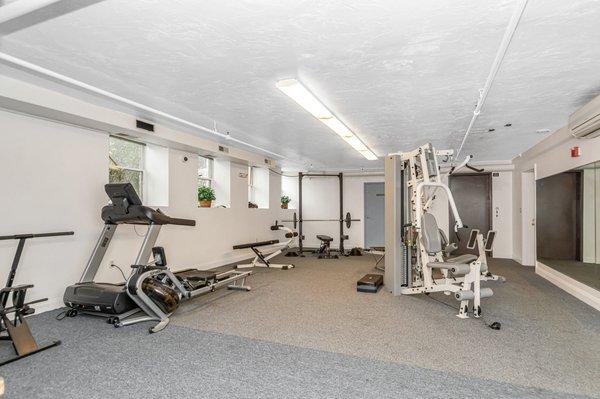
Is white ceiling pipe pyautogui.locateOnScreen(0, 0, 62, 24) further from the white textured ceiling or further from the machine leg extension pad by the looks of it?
the machine leg extension pad

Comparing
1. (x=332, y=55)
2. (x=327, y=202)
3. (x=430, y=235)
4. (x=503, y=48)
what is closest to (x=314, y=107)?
(x=332, y=55)

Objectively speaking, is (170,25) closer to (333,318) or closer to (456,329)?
(333,318)

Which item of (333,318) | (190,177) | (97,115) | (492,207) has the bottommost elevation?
(333,318)

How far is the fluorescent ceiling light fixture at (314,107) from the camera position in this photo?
118 inches

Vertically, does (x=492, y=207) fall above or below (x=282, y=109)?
below

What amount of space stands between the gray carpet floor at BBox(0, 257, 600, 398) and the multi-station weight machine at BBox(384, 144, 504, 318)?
0.32m

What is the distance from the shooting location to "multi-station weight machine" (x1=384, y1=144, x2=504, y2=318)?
381 centimetres

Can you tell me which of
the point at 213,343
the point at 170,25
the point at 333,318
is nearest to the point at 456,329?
the point at 333,318

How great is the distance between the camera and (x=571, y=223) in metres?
4.82

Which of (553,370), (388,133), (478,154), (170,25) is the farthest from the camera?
(478,154)

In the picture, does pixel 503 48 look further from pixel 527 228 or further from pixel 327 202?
pixel 327 202

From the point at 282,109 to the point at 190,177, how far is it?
266 centimetres

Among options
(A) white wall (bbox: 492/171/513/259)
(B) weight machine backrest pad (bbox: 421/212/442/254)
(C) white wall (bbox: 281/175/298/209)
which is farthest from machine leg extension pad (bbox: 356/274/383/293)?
(C) white wall (bbox: 281/175/298/209)

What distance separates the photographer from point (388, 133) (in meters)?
5.00
